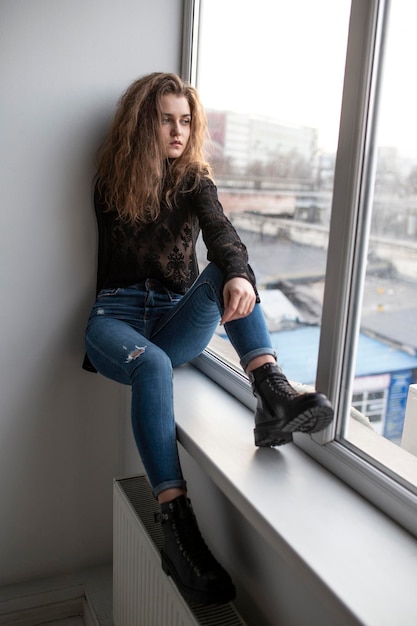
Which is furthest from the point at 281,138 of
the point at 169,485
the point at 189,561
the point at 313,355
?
the point at 189,561

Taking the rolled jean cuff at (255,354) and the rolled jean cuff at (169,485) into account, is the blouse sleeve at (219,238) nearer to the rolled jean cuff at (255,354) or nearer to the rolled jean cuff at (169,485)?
the rolled jean cuff at (255,354)

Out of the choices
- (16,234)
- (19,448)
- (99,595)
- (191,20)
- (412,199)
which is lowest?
(99,595)

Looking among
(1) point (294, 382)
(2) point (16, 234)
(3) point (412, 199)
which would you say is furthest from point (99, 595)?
(3) point (412, 199)

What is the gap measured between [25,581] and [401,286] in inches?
62.8

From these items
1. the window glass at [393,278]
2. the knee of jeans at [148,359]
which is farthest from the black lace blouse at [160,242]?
the window glass at [393,278]

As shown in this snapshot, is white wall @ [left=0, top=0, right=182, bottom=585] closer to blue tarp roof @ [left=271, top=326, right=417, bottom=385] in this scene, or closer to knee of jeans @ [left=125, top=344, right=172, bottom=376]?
knee of jeans @ [left=125, top=344, right=172, bottom=376]

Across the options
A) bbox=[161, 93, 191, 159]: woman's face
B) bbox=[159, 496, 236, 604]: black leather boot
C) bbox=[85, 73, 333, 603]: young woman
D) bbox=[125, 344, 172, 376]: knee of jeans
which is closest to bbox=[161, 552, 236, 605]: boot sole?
bbox=[159, 496, 236, 604]: black leather boot

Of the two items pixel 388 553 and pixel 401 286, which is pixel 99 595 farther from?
pixel 401 286

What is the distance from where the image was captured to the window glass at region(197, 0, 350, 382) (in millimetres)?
1342

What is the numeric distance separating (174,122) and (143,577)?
3.85 feet

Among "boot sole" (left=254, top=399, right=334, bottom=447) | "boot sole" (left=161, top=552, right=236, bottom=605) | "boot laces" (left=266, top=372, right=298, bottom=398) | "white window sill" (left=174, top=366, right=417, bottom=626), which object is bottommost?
"boot sole" (left=161, top=552, right=236, bottom=605)

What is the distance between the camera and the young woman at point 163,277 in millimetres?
1350

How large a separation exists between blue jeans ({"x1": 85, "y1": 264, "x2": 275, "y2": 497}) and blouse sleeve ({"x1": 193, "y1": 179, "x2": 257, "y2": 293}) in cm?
5

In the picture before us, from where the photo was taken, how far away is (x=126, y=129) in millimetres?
1662
